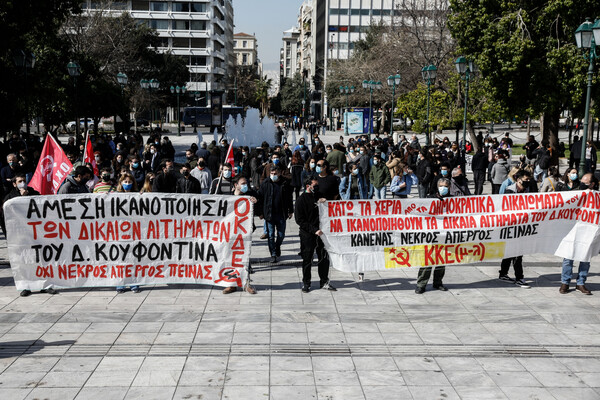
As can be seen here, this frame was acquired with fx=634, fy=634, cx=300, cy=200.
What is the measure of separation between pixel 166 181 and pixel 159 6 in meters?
91.5

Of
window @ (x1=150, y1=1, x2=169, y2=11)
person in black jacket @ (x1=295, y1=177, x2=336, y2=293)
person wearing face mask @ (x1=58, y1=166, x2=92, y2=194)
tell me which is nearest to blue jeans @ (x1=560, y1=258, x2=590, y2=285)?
person in black jacket @ (x1=295, y1=177, x2=336, y2=293)

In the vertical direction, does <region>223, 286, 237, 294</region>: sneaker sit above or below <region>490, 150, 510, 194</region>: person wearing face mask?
below

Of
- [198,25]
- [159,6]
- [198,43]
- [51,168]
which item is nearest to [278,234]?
[51,168]

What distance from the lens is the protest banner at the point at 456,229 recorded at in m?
9.58

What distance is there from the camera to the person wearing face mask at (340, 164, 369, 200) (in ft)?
49.6

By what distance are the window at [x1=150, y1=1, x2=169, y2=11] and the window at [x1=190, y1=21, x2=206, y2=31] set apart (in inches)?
195

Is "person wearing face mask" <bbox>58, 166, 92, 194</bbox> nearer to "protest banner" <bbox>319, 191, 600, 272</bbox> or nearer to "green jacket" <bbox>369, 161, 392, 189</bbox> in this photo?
"protest banner" <bbox>319, 191, 600, 272</bbox>

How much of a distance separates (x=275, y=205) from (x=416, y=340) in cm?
425

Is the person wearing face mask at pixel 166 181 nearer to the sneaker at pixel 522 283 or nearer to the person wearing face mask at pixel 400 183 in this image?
the person wearing face mask at pixel 400 183

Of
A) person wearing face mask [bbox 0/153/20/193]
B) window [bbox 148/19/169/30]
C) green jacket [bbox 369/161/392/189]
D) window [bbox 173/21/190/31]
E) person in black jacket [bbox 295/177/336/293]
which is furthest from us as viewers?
window [bbox 173/21/190/31]

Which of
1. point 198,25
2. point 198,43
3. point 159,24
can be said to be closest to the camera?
point 159,24

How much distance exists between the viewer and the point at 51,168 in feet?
37.9

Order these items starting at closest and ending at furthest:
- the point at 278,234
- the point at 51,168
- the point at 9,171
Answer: the point at 278,234 → the point at 51,168 → the point at 9,171

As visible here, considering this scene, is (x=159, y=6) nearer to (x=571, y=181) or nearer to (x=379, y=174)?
(x=379, y=174)
